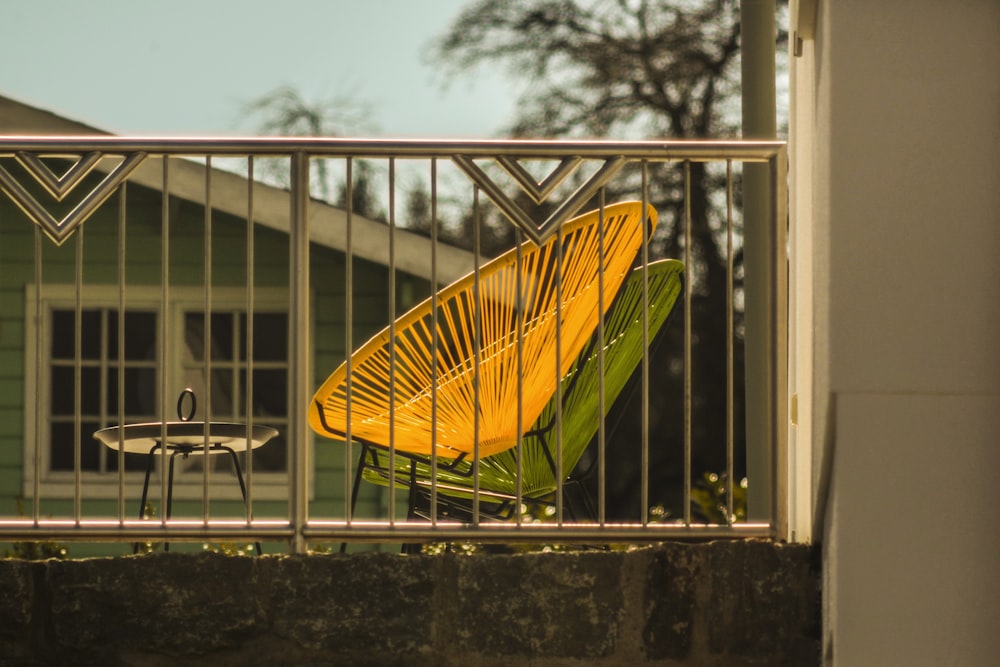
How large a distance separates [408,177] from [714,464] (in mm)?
4883

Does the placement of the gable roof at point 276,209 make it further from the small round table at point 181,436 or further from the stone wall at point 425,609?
the stone wall at point 425,609

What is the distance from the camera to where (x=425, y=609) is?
12.8 feet

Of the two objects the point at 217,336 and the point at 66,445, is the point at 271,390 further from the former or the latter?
the point at 66,445

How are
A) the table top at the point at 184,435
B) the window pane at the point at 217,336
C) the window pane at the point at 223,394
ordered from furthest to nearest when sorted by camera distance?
the window pane at the point at 223,394 < the window pane at the point at 217,336 < the table top at the point at 184,435

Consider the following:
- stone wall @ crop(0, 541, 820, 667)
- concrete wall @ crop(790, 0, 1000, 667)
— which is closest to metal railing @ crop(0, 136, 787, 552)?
stone wall @ crop(0, 541, 820, 667)

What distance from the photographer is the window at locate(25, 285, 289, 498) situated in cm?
1051

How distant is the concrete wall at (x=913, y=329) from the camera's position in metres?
3.36

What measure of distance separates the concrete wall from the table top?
201cm

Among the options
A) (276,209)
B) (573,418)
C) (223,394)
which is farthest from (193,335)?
(573,418)

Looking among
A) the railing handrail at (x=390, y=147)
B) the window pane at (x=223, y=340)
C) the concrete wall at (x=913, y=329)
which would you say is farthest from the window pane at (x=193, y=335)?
the concrete wall at (x=913, y=329)

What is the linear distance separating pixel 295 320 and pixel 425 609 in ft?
2.80

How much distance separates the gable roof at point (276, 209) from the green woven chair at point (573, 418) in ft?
16.0

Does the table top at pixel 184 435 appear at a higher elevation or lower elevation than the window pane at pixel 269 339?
lower

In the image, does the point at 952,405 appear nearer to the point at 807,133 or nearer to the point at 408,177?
the point at 807,133
